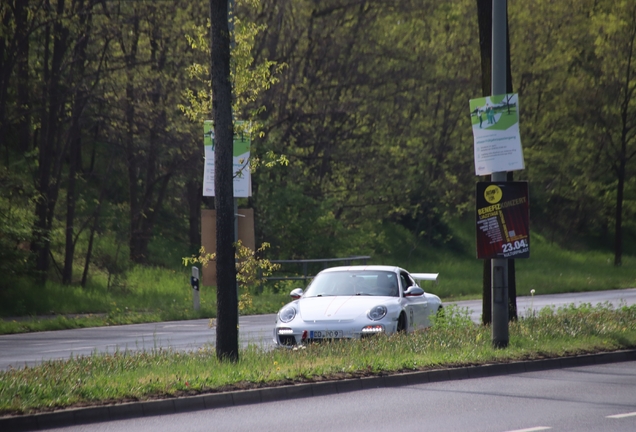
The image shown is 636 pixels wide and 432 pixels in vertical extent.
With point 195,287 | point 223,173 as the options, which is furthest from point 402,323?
point 195,287

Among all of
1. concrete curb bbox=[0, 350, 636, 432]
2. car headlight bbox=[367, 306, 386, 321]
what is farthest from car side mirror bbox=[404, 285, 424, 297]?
concrete curb bbox=[0, 350, 636, 432]

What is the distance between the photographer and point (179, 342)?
666 inches

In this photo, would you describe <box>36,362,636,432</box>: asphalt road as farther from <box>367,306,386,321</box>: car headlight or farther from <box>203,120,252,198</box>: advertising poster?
<box>203,120,252,198</box>: advertising poster

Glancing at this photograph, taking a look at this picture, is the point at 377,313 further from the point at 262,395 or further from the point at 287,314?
the point at 262,395

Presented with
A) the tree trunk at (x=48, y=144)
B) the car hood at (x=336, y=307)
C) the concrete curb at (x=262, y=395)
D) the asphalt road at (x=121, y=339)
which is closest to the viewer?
the concrete curb at (x=262, y=395)

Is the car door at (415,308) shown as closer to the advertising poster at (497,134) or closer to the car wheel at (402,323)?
the car wheel at (402,323)

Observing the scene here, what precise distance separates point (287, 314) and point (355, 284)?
166 centimetres

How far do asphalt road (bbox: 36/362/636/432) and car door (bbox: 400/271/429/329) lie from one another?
3863 millimetres

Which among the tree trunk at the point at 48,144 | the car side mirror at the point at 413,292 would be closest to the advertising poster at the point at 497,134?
the car side mirror at the point at 413,292

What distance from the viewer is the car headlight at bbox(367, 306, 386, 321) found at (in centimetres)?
1454

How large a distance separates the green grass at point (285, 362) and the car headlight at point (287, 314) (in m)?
1.26

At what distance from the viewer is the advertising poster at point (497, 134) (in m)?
13.6

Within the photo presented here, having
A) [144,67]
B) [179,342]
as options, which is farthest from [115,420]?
[144,67]

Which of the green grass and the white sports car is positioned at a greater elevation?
the white sports car
